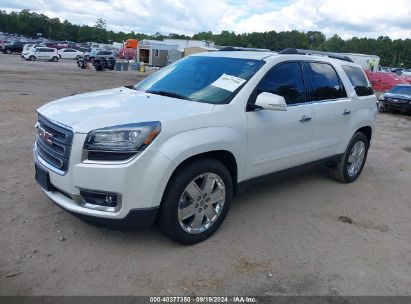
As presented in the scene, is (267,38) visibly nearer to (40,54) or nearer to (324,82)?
(40,54)

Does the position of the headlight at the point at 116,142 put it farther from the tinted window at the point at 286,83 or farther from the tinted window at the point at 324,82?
the tinted window at the point at 324,82

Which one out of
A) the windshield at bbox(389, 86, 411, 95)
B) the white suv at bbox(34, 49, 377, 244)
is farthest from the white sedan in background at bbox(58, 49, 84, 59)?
the white suv at bbox(34, 49, 377, 244)

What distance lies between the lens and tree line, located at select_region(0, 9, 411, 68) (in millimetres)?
114188

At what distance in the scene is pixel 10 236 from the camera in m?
3.79

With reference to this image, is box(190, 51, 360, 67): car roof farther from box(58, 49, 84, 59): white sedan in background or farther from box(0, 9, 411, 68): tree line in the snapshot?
box(0, 9, 411, 68): tree line

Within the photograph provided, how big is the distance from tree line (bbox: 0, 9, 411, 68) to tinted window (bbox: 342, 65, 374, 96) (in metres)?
114

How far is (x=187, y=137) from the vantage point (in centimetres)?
355

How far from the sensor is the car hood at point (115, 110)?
3.40 metres

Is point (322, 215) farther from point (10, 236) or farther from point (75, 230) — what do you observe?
point (10, 236)

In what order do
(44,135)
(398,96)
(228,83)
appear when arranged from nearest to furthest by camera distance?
(44,135) → (228,83) → (398,96)

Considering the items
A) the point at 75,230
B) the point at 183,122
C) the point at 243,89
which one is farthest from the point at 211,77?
the point at 75,230

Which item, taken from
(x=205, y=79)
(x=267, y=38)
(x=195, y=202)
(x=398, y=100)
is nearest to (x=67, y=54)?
(x=398, y=100)

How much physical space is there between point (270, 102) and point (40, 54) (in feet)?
148

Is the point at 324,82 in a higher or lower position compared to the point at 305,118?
higher
